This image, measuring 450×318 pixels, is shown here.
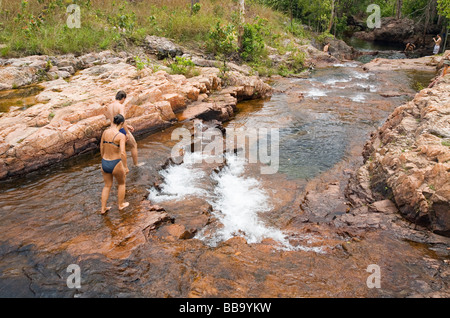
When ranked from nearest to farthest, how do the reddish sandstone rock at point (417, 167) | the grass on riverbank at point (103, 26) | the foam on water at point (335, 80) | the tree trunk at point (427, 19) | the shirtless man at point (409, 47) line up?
the reddish sandstone rock at point (417, 167), the grass on riverbank at point (103, 26), the foam on water at point (335, 80), the tree trunk at point (427, 19), the shirtless man at point (409, 47)

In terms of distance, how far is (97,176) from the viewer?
248 inches

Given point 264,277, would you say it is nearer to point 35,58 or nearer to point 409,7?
point 35,58

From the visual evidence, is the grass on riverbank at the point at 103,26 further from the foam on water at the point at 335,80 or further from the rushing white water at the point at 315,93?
the rushing white water at the point at 315,93

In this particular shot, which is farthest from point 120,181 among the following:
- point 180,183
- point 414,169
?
point 414,169

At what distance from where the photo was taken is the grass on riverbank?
12.2 meters

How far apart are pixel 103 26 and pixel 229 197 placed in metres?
13.3

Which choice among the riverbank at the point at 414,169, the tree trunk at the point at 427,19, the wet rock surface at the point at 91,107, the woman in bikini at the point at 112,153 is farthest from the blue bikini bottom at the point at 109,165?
the tree trunk at the point at 427,19

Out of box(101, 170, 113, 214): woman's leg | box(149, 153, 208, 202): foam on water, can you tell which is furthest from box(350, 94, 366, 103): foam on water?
box(101, 170, 113, 214): woman's leg

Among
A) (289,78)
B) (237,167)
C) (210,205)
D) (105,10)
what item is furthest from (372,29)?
(210,205)

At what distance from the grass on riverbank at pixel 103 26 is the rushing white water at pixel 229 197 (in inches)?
392

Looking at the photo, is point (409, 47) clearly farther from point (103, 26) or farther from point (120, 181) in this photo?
point (120, 181)

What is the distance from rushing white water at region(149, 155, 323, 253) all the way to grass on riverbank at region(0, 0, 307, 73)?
9.96 metres

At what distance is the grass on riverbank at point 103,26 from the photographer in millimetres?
12188

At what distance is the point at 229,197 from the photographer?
20.4ft
